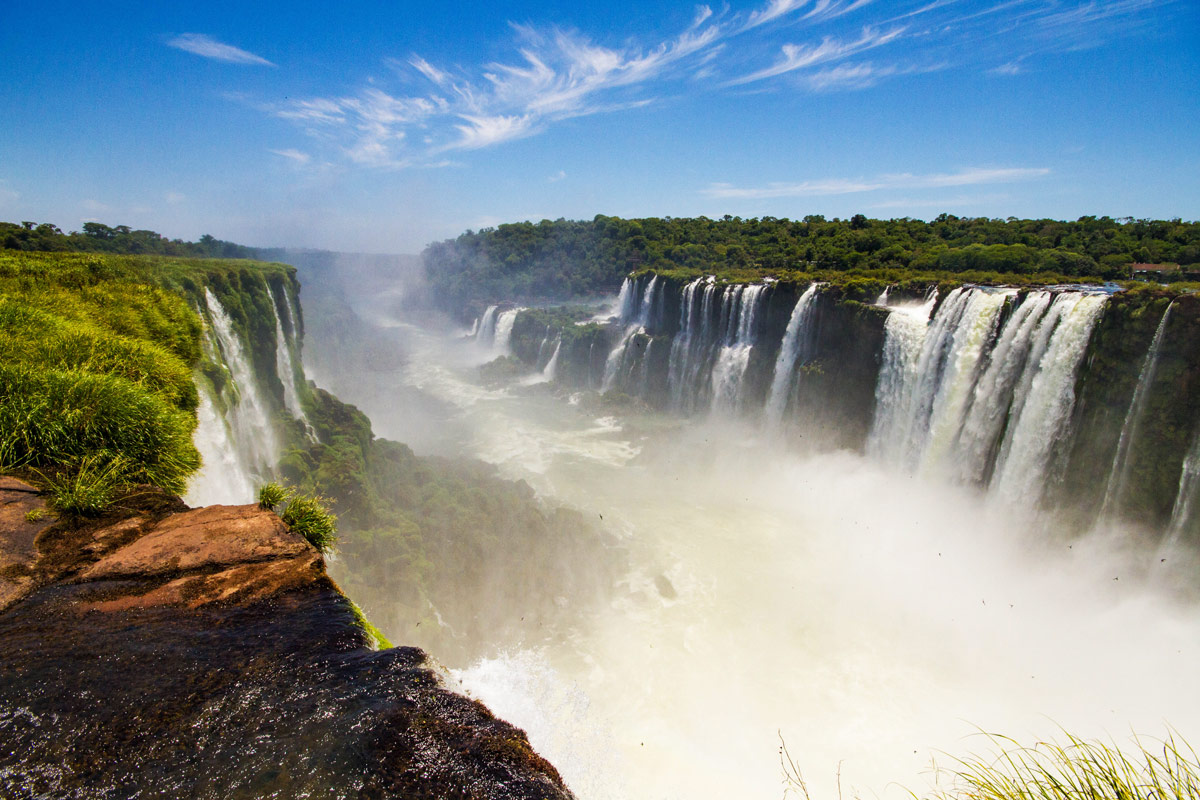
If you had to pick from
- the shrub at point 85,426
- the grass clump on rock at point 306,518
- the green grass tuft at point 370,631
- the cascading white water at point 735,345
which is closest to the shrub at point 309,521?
the grass clump on rock at point 306,518

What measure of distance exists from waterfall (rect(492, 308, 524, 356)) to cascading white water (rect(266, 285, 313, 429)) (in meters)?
23.7

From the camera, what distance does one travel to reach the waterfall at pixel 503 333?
4788 cm

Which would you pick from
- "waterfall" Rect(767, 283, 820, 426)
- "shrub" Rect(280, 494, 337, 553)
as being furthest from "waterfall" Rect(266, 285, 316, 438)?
"waterfall" Rect(767, 283, 820, 426)

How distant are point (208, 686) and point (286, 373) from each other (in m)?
23.4

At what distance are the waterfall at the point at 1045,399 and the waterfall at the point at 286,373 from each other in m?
22.8

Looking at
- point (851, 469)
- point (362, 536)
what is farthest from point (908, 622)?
point (362, 536)

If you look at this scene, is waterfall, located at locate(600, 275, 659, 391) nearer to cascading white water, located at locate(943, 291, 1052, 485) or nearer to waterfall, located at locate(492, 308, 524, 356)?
waterfall, located at locate(492, 308, 524, 356)

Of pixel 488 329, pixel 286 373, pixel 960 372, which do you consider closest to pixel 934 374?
pixel 960 372

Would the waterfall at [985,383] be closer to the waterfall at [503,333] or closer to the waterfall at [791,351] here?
the waterfall at [791,351]

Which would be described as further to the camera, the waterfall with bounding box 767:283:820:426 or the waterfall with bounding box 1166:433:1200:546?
the waterfall with bounding box 767:283:820:426

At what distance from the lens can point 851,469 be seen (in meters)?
20.4

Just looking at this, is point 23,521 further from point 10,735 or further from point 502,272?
point 502,272

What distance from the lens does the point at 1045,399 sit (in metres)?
13.9

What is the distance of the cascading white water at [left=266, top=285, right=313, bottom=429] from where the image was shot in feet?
70.8
